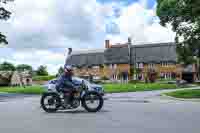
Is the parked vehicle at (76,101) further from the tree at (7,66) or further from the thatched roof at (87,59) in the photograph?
the tree at (7,66)

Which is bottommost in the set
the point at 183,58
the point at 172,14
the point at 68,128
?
the point at 68,128

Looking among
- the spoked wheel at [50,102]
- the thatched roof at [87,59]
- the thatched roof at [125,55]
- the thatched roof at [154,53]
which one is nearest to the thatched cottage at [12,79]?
the thatched roof at [87,59]

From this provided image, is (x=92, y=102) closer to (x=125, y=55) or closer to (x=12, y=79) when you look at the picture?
(x=12, y=79)

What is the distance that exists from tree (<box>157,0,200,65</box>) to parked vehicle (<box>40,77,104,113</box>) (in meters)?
16.7

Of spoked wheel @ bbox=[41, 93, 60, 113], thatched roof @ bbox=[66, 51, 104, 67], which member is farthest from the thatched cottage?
spoked wheel @ bbox=[41, 93, 60, 113]

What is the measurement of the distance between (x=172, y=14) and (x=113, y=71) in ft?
227

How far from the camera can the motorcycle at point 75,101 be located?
15320 millimetres

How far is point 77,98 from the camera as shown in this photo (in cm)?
1530

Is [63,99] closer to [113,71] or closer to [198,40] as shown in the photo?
[198,40]

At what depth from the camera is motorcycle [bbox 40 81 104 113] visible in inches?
603

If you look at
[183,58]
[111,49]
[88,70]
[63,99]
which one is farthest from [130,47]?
[63,99]

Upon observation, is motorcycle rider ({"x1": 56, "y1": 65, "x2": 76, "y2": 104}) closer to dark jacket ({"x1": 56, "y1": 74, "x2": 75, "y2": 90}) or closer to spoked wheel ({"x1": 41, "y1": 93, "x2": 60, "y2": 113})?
dark jacket ({"x1": 56, "y1": 74, "x2": 75, "y2": 90})

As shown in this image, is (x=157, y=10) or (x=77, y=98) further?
(x=157, y=10)

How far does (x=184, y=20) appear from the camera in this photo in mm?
31797
